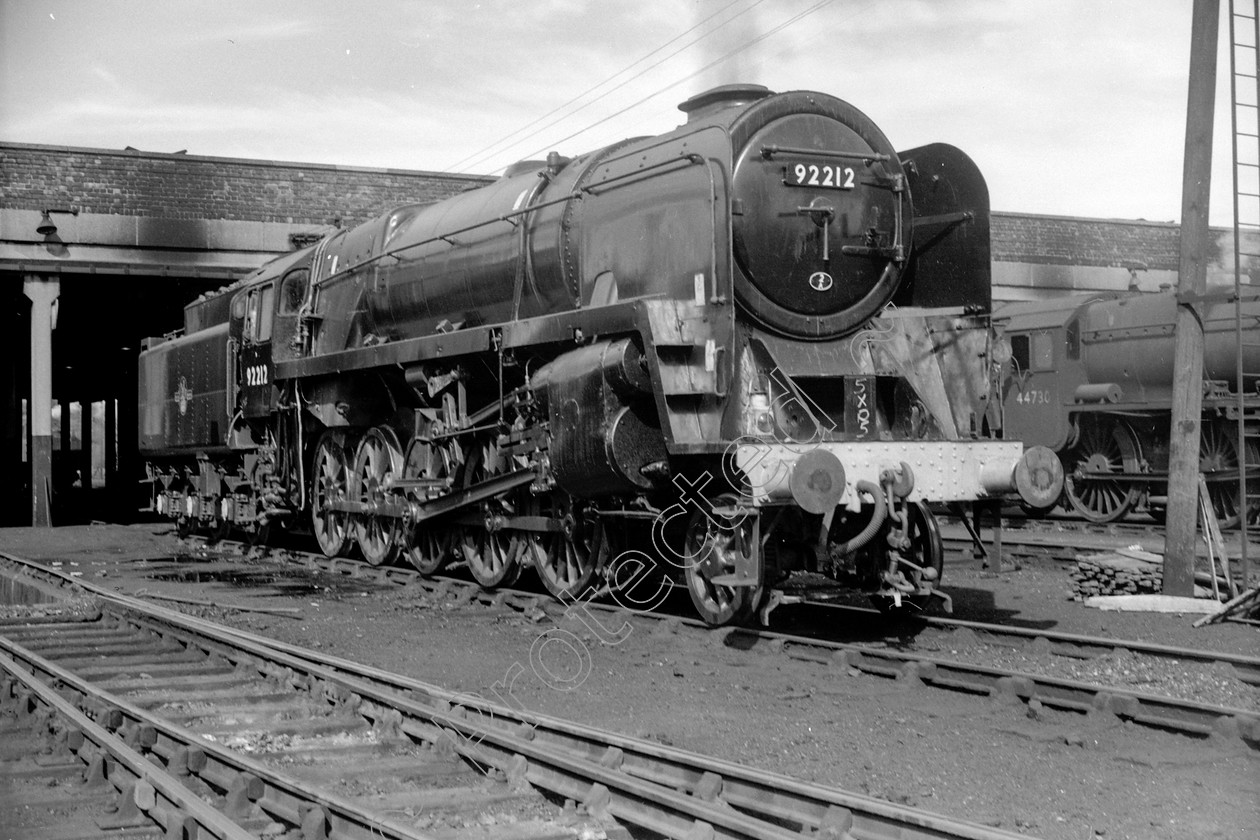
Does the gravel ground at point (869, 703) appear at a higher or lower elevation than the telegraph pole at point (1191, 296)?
lower

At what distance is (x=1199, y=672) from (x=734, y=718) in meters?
2.73

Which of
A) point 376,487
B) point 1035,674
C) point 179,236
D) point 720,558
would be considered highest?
point 179,236

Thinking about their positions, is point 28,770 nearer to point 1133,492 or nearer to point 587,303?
point 587,303

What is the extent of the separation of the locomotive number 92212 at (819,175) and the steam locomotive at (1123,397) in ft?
29.2

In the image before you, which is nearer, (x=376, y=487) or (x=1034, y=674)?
(x=1034, y=674)

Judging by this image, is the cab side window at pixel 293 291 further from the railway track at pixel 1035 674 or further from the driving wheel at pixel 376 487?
the railway track at pixel 1035 674

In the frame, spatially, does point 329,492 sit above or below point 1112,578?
above

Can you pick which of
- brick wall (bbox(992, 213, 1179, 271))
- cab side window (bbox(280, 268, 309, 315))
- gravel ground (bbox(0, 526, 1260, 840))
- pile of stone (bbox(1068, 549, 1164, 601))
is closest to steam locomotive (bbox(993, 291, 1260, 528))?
pile of stone (bbox(1068, 549, 1164, 601))

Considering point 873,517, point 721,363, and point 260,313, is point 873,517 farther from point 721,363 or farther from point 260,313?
point 260,313

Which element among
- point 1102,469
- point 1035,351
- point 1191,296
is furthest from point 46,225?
point 1191,296

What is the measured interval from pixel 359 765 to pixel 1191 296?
24.1 feet

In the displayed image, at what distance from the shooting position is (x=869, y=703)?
6.29 m

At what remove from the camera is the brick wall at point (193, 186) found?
20766 mm

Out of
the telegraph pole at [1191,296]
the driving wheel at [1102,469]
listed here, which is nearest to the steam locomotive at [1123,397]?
the driving wheel at [1102,469]
